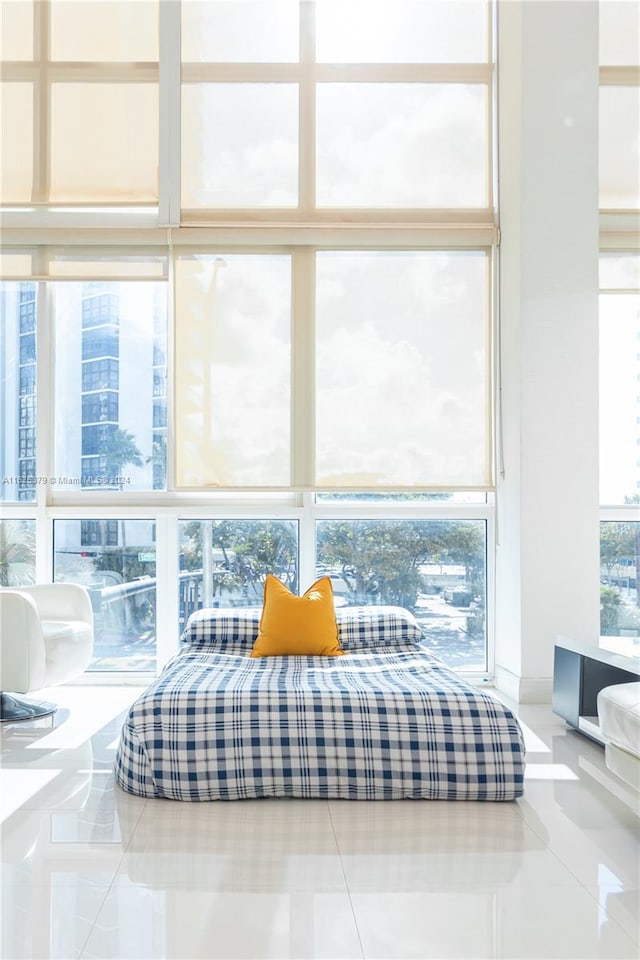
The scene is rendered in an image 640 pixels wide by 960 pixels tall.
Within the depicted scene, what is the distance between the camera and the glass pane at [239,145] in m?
4.60

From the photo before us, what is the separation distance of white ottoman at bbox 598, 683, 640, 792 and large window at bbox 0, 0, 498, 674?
2070mm

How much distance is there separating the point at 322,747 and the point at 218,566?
2063mm

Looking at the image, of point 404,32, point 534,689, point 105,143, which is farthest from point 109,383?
point 534,689

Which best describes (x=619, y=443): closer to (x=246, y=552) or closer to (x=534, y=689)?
(x=534, y=689)

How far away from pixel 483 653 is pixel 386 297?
84.9 inches

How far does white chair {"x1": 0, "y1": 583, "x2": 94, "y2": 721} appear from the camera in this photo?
3.44 meters

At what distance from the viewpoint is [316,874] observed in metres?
2.12

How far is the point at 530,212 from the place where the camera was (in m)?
4.18

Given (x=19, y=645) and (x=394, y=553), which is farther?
(x=394, y=553)

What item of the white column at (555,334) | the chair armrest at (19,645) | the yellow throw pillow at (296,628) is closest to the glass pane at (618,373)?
the white column at (555,334)

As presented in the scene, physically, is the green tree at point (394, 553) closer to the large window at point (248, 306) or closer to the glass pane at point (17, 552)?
the large window at point (248, 306)

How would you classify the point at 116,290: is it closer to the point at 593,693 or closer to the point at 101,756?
the point at 101,756

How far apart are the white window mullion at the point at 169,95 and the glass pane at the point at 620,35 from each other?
2.47 metres

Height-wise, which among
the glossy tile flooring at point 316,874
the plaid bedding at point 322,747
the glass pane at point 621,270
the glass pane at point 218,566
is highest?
the glass pane at point 621,270
